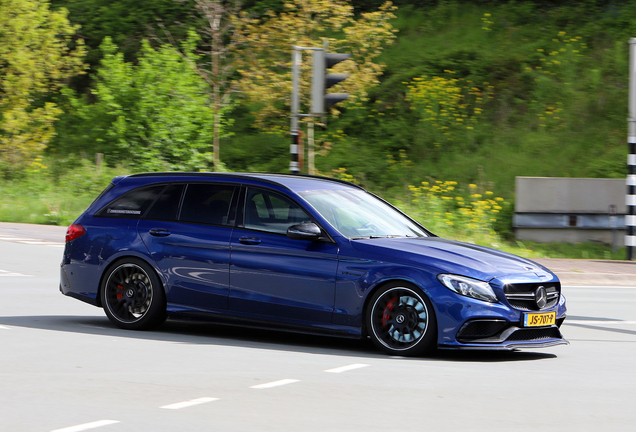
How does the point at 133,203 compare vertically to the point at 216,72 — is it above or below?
below

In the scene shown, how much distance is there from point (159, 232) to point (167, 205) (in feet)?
1.04

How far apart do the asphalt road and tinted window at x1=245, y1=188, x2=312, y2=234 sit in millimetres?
1112

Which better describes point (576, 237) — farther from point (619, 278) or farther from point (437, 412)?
point (437, 412)

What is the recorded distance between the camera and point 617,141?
84.4 feet

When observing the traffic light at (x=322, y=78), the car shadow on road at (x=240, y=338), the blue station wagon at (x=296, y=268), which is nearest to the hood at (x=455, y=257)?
the blue station wagon at (x=296, y=268)

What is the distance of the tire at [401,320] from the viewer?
7598 mm

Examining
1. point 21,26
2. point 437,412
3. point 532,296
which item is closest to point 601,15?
point 21,26

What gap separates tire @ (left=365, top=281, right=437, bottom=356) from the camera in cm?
760

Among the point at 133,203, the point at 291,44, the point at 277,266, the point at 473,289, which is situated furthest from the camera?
the point at 291,44

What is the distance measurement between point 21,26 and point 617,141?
19.7 m

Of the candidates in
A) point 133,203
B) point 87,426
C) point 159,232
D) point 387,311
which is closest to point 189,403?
point 87,426

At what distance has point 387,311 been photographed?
7.75 m

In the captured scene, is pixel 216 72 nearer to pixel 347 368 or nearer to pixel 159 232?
pixel 159 232

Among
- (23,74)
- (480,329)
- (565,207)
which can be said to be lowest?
(480,329)
